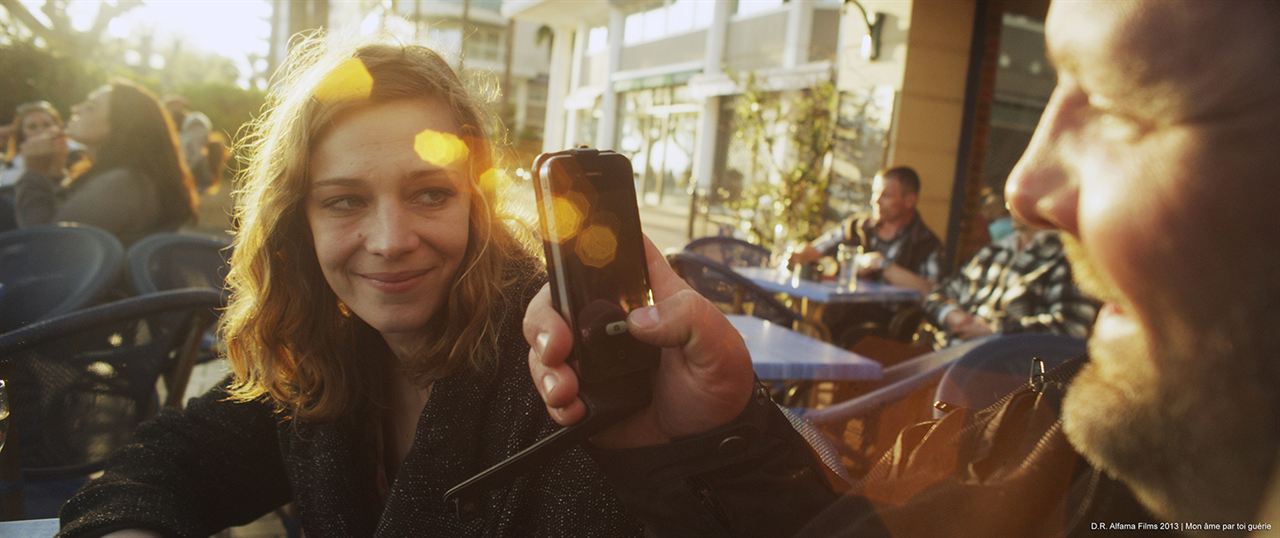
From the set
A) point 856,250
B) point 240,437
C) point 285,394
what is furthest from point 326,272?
point 856,250

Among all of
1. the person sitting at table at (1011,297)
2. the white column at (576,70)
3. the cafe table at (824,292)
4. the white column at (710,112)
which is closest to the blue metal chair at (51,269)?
the cafe table at (824,292)

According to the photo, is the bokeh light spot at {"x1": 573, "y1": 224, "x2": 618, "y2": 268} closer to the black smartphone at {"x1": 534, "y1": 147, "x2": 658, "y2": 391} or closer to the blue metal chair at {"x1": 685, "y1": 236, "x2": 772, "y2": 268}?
the black smartphone at {"x1": 534, "y1": 147, "x2": 658, "y2": 391}

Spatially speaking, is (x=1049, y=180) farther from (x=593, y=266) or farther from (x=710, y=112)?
(x=710, y=112)

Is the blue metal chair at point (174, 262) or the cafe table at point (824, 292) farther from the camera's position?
the cafe table at point (824, 292)

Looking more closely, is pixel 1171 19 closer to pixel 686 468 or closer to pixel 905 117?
pixel 686 468

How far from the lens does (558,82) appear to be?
28453 mm

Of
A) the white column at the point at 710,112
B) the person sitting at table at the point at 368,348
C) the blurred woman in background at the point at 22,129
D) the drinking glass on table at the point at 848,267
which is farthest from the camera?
the white column at the point at 710,112

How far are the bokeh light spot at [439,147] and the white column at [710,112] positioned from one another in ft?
59.7

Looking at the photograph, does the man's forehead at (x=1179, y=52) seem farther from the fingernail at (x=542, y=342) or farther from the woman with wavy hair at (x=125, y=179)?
the woman with wavy hair at (x=125, y=179)

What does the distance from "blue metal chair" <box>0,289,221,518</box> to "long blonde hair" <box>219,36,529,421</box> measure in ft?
1.84

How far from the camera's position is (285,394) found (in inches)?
64.1

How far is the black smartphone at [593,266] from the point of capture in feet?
3.12

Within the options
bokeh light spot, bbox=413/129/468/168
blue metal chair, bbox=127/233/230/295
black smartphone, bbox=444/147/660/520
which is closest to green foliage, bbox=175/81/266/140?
blue metal chair, bbox=127/233/230/295

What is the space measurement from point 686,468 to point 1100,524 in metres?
0.45
